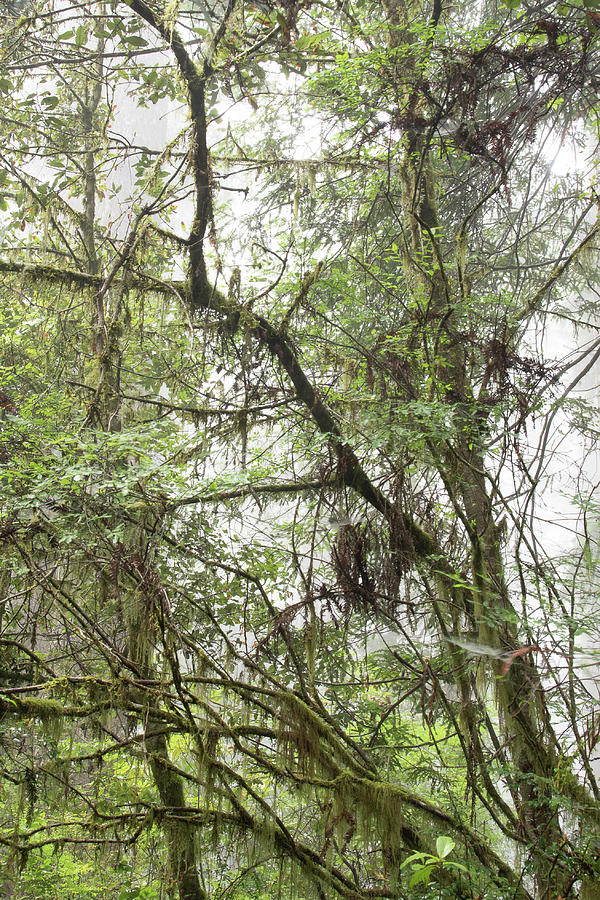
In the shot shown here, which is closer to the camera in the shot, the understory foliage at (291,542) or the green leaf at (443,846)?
the green leaf at (443,846)

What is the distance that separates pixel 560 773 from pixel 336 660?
1.76m

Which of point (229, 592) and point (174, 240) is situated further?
point (229, 592)

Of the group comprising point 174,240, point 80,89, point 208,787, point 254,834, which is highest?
point 80,89

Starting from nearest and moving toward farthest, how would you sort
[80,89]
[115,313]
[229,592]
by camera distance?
1. [115,313]
2. [229,592]
3. [80,89]

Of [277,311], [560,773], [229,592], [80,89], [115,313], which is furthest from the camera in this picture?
[80,89]

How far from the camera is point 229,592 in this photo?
4.45 metres

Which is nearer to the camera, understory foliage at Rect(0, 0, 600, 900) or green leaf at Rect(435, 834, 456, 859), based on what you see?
green leaf at Rect(435, 834, 456, 859)

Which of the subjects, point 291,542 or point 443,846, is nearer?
point 443,846

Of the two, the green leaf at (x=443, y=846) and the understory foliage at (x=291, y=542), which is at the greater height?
the understory foliage at (x=291, y=542)

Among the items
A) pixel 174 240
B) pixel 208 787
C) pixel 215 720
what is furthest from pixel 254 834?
pixel 174 240

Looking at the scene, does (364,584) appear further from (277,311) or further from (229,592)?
(277,311)

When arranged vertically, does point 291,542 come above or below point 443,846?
above

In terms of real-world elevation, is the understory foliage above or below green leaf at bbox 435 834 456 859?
Result: above

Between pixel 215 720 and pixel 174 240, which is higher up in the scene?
pixel 174 240
